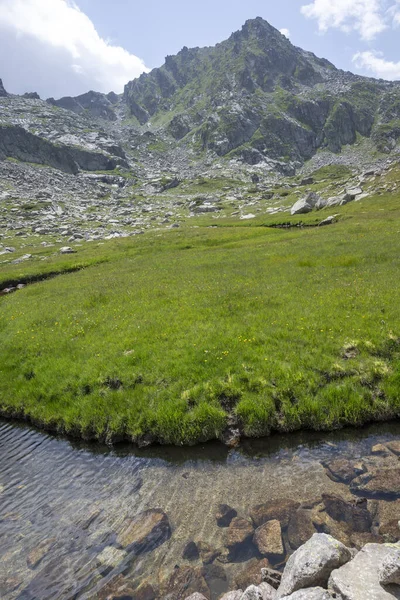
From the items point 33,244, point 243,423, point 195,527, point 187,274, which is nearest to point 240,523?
point 195,527

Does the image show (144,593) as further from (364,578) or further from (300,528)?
(364,578)

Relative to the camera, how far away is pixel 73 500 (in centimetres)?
1204

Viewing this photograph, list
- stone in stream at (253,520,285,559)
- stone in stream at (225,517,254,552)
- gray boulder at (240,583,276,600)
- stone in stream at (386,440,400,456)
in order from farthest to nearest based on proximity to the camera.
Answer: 1. stone in stream at (386,440,400,456)
2. stone in stream at (225,517,254,552)
3. stone in stream at (253,520,285,559)
4. gray boulder at (240,583,276,600)

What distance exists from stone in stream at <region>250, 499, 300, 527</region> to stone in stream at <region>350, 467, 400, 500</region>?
2.11 meters

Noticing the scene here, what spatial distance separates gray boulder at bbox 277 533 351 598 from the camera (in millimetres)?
6738

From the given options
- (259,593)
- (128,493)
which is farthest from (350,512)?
(128,493)

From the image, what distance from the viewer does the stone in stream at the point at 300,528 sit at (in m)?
9.08

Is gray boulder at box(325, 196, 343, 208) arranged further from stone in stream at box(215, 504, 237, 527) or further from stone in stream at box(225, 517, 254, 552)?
stone in stream at box(225, 517, 254, 552)

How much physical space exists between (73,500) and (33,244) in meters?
95.4

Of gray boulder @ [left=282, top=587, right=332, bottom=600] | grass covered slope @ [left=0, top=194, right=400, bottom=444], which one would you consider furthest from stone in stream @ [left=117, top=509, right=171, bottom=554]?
gray boulder @ [left=282, top=587, right=332, bottom=600]

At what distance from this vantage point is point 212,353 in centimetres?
1867

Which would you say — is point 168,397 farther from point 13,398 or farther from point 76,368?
point 13,398

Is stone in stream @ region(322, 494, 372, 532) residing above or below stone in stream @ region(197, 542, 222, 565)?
above

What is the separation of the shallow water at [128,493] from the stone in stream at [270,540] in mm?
839
